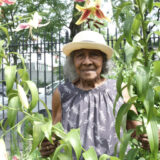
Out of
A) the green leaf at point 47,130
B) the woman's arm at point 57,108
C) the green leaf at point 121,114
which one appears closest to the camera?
the green leaf at point 47,130

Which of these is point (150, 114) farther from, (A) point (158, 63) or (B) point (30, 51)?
(B) point (30, 51)

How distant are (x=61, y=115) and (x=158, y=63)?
0.87 metres

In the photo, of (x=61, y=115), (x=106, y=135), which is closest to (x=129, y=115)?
(x=106, y=135)

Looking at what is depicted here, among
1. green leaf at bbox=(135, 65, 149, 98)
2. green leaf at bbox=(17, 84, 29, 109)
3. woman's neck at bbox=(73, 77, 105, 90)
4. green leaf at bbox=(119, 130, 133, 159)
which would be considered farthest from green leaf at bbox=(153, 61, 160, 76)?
woman's neck at bbox=(73, 77, 105, 90)

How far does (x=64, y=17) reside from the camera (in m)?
5.45

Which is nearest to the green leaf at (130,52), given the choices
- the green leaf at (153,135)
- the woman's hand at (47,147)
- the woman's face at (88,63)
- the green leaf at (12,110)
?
the green leaf at (153,135)

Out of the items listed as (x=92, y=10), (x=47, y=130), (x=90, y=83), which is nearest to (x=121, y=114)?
(x=47, y=130)

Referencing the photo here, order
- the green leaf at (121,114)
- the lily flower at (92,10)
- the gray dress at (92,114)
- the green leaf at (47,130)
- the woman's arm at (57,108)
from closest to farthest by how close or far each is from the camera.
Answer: the green leaf at (47,130) < the green leaf at (121,114) < the lily flower at (92,10) < the gray dress at (92,114) < the woman's arm at (57,108)

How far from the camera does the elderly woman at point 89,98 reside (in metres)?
1.32

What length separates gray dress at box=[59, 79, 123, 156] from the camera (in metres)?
1.31

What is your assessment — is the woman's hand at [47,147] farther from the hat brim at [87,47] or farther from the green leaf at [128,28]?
the hat brim at [87,47]

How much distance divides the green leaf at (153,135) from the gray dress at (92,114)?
2.25 feet

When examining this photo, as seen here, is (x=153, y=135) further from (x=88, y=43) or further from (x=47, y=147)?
(x=88, y=43)

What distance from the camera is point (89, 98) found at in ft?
4.66
